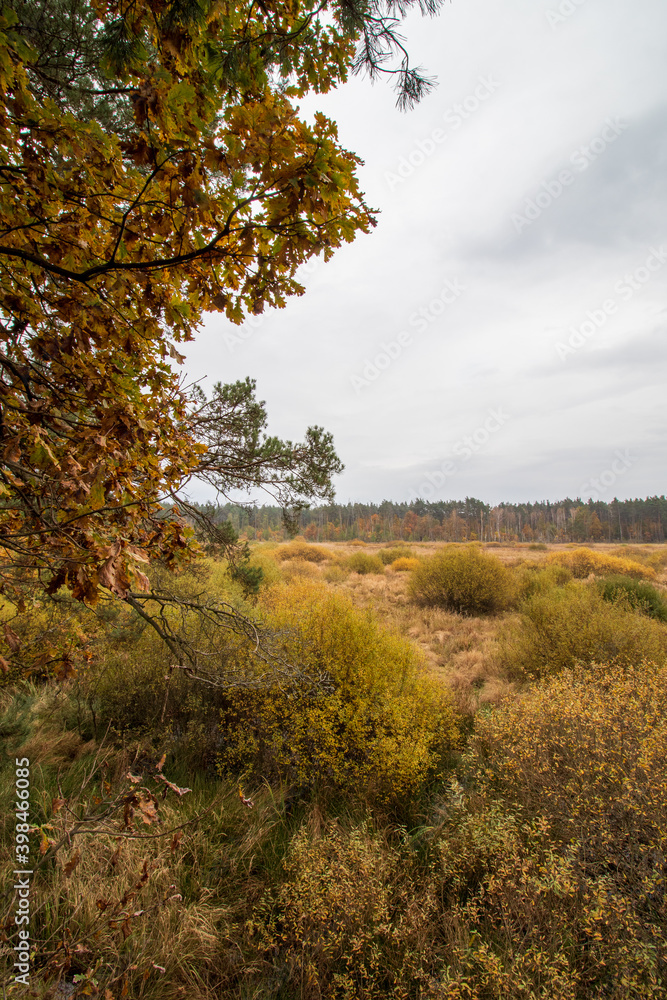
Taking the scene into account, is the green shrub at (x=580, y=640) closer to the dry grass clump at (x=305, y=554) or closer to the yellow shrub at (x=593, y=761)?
the yellow shrub at (x=593, y=761)

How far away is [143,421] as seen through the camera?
165 centimetres

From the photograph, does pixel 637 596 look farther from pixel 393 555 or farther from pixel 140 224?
pixel 393 555

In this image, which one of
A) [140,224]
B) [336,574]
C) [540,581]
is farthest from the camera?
[336,574]

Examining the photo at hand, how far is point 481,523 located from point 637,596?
61.7 meters

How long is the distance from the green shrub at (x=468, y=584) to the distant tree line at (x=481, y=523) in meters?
43.9

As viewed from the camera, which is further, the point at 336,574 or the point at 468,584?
the point at 336,574

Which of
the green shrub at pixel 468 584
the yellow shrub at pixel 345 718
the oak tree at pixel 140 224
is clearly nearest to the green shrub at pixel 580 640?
the yellow shrub at pixel 345 718

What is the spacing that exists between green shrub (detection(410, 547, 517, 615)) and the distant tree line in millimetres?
43919

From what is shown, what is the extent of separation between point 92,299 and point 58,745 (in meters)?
4.98

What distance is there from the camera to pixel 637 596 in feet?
34.0

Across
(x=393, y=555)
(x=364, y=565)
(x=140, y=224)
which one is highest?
(x=140, y=224)

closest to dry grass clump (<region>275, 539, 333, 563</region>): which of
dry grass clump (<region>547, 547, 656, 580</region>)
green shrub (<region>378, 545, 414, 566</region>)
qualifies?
green shrub (<region>378, 545, 414, 566</region>)

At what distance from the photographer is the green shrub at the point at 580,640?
6.06m

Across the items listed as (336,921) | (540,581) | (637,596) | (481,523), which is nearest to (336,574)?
(540,581)
